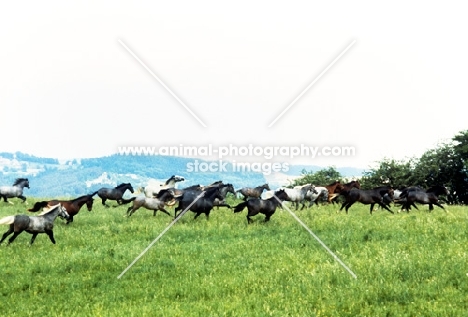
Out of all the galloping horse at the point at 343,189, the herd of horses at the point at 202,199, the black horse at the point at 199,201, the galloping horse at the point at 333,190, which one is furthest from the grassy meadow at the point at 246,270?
the galloping horse at the point at 333,190

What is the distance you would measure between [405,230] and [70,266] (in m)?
11.8

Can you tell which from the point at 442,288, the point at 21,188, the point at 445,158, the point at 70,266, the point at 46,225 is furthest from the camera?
the point at 445,158

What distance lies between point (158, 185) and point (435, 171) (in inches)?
1566

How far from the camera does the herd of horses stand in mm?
19078

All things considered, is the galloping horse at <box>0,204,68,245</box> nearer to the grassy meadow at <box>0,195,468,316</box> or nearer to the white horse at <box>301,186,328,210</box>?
the grassy meadow at <box>0,195,468,316</box>

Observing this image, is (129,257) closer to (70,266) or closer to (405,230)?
(70,266)

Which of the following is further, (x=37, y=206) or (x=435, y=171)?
(x=435, y=171)

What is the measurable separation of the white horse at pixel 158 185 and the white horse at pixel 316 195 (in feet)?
28.9

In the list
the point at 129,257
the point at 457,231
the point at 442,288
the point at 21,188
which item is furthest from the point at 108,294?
the point at 21,188

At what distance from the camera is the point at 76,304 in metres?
12.1

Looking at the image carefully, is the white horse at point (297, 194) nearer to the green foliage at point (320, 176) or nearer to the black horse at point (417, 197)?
the black horse at point (417, 197)

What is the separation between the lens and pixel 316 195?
99.1 ft

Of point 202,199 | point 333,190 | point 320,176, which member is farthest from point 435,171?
point 202,199

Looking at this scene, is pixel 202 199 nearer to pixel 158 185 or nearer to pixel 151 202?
pixel 151 202
